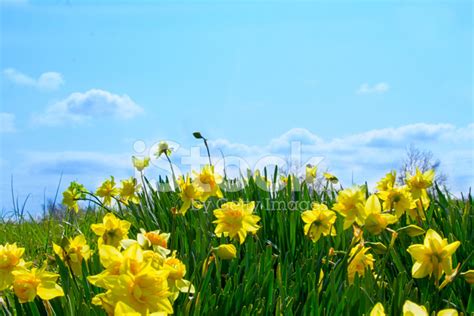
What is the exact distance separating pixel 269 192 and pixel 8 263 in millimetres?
1769

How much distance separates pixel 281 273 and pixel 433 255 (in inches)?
20.1

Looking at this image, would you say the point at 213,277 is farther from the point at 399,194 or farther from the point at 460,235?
the point at 460,235

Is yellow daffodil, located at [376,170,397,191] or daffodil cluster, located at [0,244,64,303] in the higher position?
yellow daffodil, located at [376,170,397,191]

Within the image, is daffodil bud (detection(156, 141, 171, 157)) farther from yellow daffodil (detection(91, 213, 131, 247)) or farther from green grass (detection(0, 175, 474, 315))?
yellow daffodil (detection(91, 213, 131, 247))

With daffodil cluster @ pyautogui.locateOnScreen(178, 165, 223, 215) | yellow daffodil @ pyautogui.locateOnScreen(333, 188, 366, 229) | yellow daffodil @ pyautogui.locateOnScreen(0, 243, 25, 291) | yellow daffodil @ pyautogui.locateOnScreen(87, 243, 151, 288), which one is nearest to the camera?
yellow daffodil @ pyautogui.locateOnScreen(87, 243, 151, 288)

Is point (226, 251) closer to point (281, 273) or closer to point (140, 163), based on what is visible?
point (281, 273)

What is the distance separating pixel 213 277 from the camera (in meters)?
2.09

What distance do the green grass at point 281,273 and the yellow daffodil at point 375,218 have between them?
93mm

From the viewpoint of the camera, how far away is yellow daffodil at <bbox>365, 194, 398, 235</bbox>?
207 centimetres

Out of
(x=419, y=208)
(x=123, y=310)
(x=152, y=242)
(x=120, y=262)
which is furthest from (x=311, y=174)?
(x=123, y=310)

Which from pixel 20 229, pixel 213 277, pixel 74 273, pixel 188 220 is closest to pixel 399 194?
pixel 213 277

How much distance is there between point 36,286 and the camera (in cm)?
155

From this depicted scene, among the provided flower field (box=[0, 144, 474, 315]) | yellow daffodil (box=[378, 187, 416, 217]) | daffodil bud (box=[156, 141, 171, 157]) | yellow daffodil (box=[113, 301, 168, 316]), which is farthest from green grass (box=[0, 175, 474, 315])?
yellow daffodil (box=[113, 301, 168, 316])

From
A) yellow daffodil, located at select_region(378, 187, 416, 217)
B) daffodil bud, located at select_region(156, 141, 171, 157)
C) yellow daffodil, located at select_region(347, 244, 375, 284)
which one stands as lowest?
yellow daffodil, located at select_region(347, 244, 375, 284)
